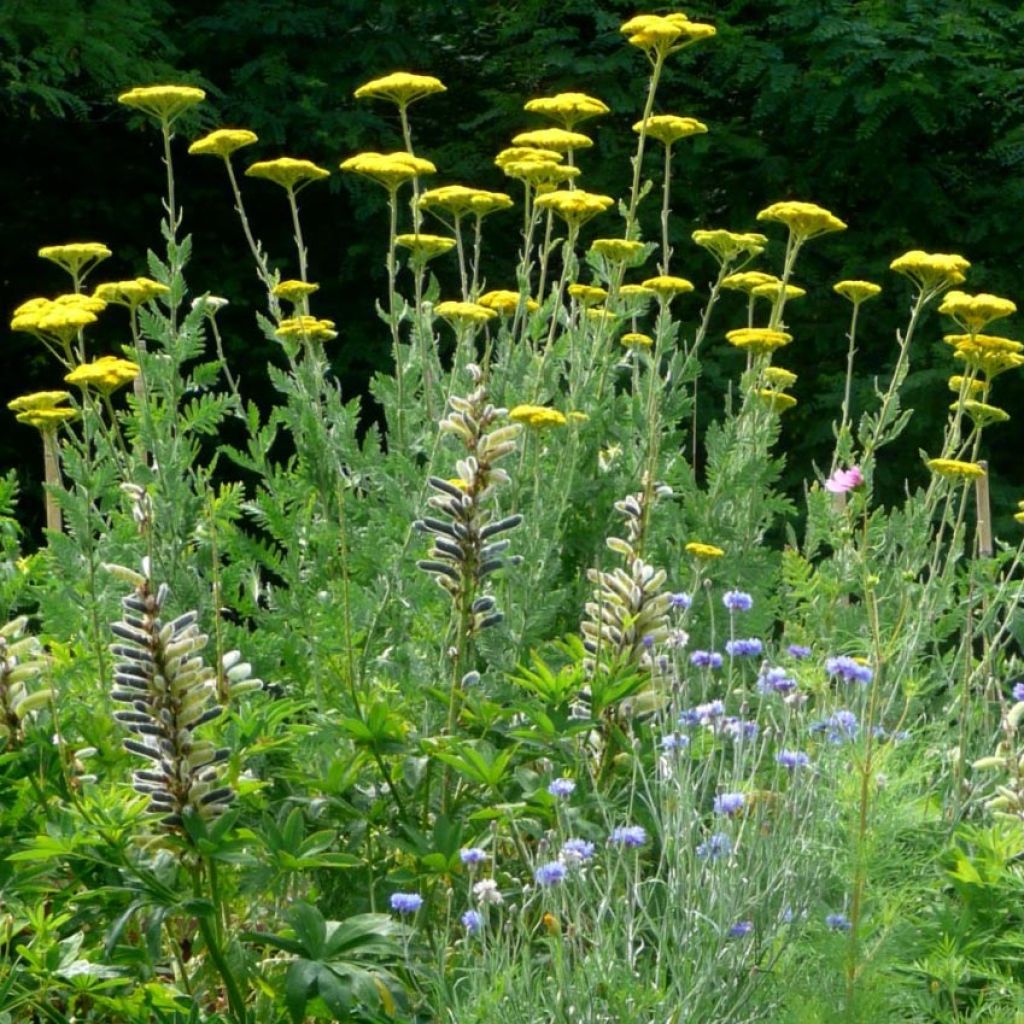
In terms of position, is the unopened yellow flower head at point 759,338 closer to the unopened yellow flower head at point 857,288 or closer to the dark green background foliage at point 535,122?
the unopened yellow flower head at point 857,288

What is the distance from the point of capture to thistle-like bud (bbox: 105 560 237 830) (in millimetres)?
2467

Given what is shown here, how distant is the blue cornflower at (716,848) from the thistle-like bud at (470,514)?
625 millimetres

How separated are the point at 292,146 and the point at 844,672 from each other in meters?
6.20

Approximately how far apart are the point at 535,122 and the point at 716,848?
6.28m

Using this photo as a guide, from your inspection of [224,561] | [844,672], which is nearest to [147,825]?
[844,672]

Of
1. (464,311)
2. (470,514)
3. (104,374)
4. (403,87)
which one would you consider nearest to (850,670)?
(470,514)

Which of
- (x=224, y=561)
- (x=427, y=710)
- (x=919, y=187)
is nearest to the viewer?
(x=427, y=710)

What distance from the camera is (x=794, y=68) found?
307 inches

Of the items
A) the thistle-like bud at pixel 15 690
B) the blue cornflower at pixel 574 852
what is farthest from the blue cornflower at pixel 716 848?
the thistle-like bud at pixel 15 690

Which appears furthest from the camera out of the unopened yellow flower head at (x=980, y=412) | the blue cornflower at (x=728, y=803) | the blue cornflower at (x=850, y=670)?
the unopened yellow flower head at (x=980, y=412)

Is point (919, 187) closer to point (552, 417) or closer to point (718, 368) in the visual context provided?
point (718, 368)

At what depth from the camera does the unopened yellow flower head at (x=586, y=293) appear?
13.6 ft

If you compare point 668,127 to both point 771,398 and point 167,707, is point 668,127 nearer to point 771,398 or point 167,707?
point 771,398

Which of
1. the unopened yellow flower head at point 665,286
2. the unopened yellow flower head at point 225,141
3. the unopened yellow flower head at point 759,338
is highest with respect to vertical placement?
the unopened yellow flower head at point 225,141
